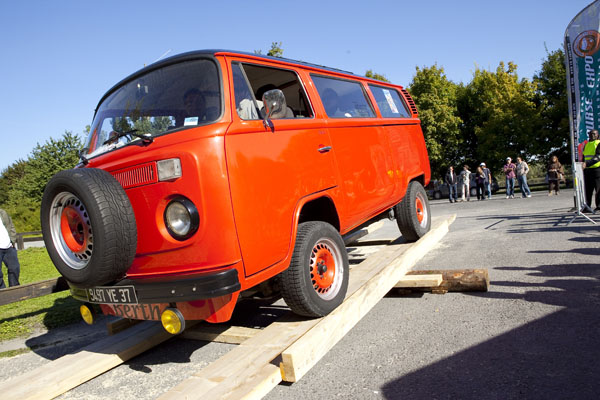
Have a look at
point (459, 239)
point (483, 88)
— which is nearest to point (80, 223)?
point (459, 239)

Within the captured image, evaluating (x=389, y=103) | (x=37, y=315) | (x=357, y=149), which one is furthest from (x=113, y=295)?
(x=389, y=103)

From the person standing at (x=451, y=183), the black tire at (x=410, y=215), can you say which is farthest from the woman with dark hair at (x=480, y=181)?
the black tire at (x=410, y=215)

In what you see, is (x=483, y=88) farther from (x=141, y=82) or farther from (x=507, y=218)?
(x=141, y=82)

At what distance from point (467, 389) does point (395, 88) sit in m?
4.51

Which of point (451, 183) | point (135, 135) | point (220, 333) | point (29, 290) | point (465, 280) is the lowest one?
point (451, 183)

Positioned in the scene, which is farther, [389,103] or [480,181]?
[480,181]

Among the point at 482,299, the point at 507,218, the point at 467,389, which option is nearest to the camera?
the point at 467,389

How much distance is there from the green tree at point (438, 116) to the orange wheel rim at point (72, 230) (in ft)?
99.3

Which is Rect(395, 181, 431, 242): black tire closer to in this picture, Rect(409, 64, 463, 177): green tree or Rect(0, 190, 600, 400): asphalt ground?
Rect(0, 190, 600, 400): asphalt ground

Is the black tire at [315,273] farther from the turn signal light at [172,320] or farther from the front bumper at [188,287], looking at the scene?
the turn signal light at [172,320]

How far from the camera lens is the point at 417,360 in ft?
9.71

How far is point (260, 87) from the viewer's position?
3645 mm

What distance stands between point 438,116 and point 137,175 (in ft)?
104

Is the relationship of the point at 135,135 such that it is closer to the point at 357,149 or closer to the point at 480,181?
the point at 357,149
